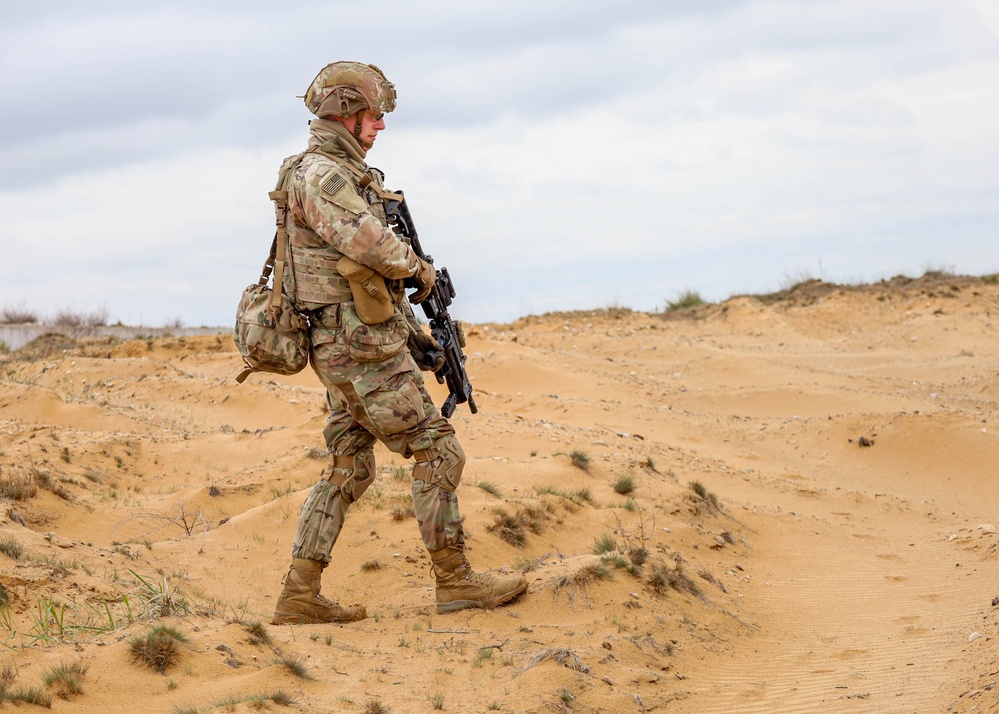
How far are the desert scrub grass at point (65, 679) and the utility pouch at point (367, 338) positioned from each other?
178 centimetres

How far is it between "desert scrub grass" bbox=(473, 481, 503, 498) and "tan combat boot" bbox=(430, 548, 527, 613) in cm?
223

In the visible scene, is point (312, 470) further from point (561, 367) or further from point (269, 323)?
point (561, 367)

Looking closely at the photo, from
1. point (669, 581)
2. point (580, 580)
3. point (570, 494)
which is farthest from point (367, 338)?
point (570, 494)

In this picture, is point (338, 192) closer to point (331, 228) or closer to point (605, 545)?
point (331, 228)

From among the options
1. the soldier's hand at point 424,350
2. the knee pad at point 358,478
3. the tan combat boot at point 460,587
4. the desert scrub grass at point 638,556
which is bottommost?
the desert scrub grass at point 638,556

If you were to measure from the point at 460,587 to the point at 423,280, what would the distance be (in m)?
1.56

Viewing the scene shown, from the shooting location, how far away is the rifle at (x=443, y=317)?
5078 mm

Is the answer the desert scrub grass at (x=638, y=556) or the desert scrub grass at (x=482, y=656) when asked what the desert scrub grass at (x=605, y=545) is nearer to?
the desert scrub grass at (x=638, y=556)

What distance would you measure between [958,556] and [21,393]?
35.3ft

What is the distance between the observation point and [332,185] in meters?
4.55

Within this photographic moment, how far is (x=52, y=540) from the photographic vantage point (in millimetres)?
5398

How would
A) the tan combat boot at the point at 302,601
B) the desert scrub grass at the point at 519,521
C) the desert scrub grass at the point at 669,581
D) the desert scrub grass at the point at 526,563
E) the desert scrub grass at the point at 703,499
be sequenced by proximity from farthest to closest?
1. the desert scrub grass at the point at 703,499
2. the desert scrub grass at the point at 519,521
3. the desert scrub grass at the point at 526,563
4. the desert scrub grass at the point at 669,581
5. the tan combat boot at the point at 302,601

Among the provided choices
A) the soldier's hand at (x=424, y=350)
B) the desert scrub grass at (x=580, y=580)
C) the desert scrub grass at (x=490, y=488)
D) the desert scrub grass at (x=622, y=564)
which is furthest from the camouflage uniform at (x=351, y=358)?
the desert scrub grass at (x=490, y=488)

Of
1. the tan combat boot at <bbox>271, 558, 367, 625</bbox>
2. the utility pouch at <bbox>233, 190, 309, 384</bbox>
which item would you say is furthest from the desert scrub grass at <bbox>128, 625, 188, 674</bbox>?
the utility pouch at <bbox>233, 190, 309, 384</bbox>
